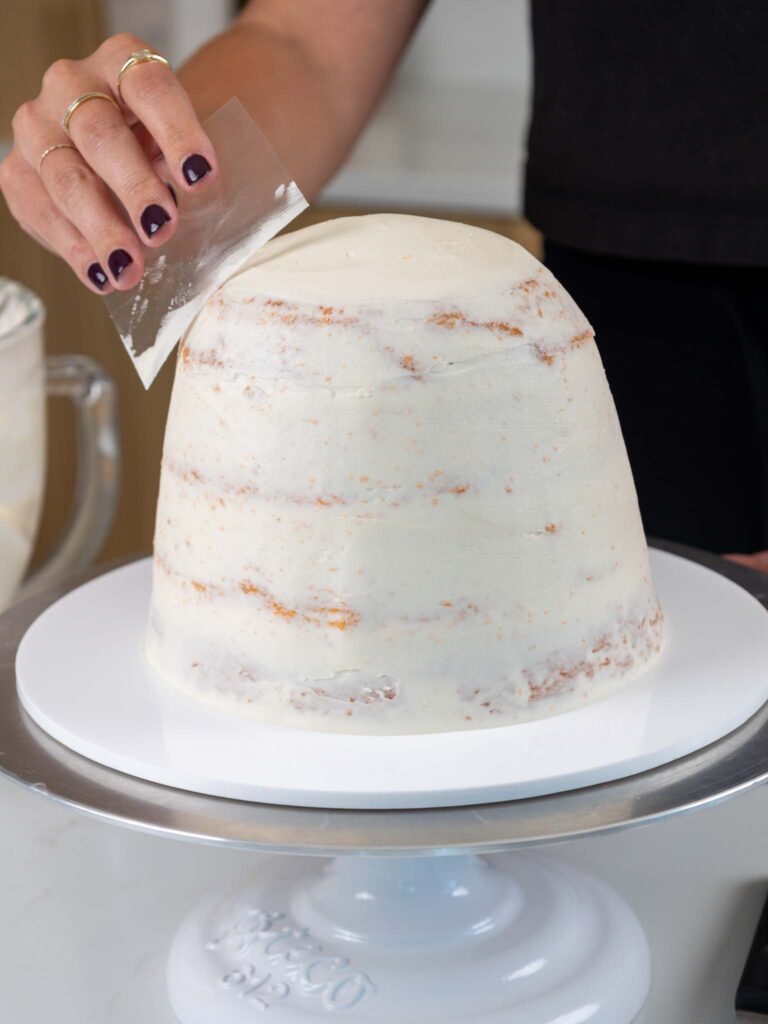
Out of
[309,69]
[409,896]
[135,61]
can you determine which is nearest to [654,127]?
[309,69]

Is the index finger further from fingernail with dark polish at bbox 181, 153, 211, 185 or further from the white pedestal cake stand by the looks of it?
the white pedestal cake stand

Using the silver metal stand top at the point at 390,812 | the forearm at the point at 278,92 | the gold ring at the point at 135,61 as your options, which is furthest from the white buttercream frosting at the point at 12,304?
the silver metal stand top at the point at 390,812

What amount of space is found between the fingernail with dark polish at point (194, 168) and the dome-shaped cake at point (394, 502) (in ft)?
0.23

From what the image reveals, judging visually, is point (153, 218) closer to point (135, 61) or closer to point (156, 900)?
point (135, 61)

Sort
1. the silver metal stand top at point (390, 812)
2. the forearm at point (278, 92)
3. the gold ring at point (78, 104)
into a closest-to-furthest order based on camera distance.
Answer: the silver metal stand top at point (390, 812)
the gold ring at point (78, 104)
the forearm at point (278, 92)

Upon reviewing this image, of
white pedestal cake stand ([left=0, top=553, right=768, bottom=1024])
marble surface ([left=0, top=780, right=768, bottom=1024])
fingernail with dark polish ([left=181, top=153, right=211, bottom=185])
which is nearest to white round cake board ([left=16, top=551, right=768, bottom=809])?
white pedestal cake stand ([left=0, top=553, right=768, bottom=1024])

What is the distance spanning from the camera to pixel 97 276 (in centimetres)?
87

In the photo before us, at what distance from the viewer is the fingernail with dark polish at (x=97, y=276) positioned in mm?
870

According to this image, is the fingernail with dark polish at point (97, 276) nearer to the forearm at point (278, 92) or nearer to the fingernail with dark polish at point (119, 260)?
the fingernail with dark polish at point (119, 260)

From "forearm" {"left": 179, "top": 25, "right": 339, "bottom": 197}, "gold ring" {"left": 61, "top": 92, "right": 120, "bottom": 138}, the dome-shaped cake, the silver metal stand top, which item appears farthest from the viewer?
"forearm" {"left": 179, "top": 25, "right": 339, "bottom": 197}

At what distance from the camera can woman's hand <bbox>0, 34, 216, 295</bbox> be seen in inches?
33.3

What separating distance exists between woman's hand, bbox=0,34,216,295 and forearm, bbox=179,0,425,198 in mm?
287

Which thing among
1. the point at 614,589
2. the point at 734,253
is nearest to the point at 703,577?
the point at 614,589

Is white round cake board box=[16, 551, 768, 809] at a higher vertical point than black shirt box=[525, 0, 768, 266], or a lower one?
lower
